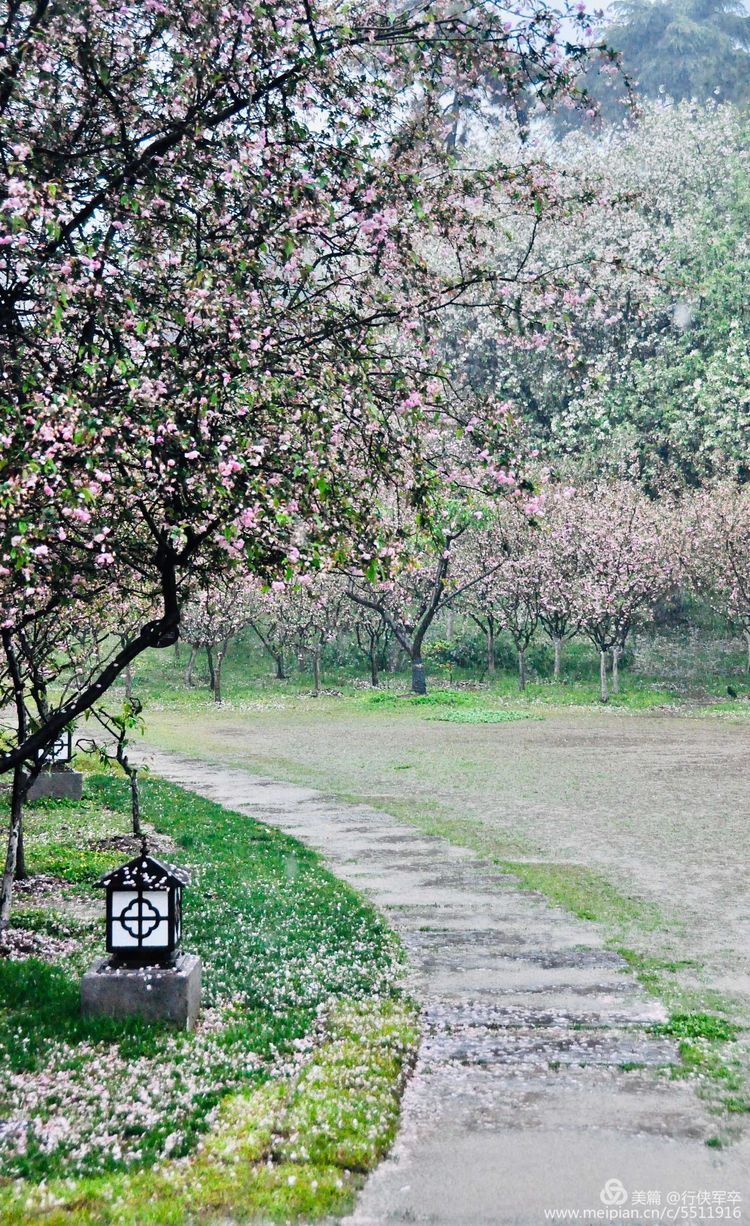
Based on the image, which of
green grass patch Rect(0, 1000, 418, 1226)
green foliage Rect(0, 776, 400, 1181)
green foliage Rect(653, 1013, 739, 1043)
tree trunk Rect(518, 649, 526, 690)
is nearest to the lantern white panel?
green foliage Rect(0, 776, 400, 1181)

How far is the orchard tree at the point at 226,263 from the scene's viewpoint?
6.91 m

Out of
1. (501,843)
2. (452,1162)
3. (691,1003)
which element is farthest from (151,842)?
(452,1162)

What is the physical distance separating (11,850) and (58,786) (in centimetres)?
931

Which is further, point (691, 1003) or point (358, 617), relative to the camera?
point (358, 617)

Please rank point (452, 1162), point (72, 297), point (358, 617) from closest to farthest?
point (452, 1162), point (72, 297), point (358, 617)

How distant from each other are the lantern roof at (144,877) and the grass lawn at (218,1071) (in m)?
0.93

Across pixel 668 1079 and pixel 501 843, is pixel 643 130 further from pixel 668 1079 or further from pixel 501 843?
pixel 668 1079

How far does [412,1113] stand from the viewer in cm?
600

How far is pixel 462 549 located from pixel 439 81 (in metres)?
41.5

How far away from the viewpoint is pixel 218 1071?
6.58 m

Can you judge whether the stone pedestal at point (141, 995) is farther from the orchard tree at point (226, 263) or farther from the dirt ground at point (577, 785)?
the dirt ground at point (577, 785)

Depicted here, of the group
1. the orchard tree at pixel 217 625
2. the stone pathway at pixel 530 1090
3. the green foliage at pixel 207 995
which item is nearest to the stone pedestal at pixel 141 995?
the green foliage at pixel 207 995

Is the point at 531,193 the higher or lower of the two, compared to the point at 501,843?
higher

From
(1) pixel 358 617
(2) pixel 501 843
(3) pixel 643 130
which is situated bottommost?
(2) pixel 501 843
